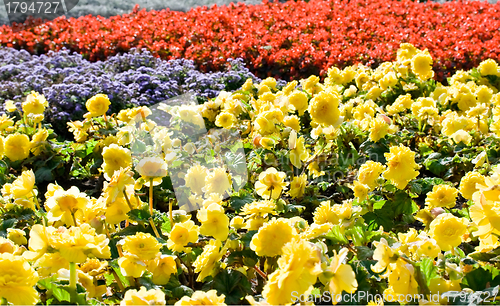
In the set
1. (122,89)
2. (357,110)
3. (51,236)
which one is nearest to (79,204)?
(51,236)

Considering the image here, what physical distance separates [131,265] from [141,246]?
46 mm

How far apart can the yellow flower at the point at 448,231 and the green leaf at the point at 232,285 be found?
462 millimetres

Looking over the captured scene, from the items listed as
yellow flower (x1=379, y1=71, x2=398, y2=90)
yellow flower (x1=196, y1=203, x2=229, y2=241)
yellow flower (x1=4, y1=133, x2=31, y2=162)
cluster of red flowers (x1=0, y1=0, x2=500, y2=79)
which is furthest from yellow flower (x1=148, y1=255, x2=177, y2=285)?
cluster of red flowers (x1=0, y1=0, x2=500, y2=79)

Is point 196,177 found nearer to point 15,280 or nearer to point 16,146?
point 15,280

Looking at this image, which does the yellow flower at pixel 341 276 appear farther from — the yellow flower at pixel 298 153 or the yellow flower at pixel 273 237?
the yellow flower at pixel 298 153

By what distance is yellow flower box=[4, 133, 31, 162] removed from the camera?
2.00 m

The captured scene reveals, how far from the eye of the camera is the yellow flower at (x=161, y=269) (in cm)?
106

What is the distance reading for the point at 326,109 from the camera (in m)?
1.69

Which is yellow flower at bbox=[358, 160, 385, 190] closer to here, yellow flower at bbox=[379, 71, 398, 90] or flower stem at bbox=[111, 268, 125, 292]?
flower stem at bbox=[111, 268, 125, 292]

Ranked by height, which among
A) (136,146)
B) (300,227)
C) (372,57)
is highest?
(300,227)

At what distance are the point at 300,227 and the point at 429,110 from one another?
4.55 ft

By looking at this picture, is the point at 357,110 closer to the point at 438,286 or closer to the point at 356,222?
the point at 356,222

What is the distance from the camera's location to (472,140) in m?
2.09

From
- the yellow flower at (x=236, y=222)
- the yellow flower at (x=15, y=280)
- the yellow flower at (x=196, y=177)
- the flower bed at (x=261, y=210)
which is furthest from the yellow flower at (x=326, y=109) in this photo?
the yellow flower at (x=15, y=280)
